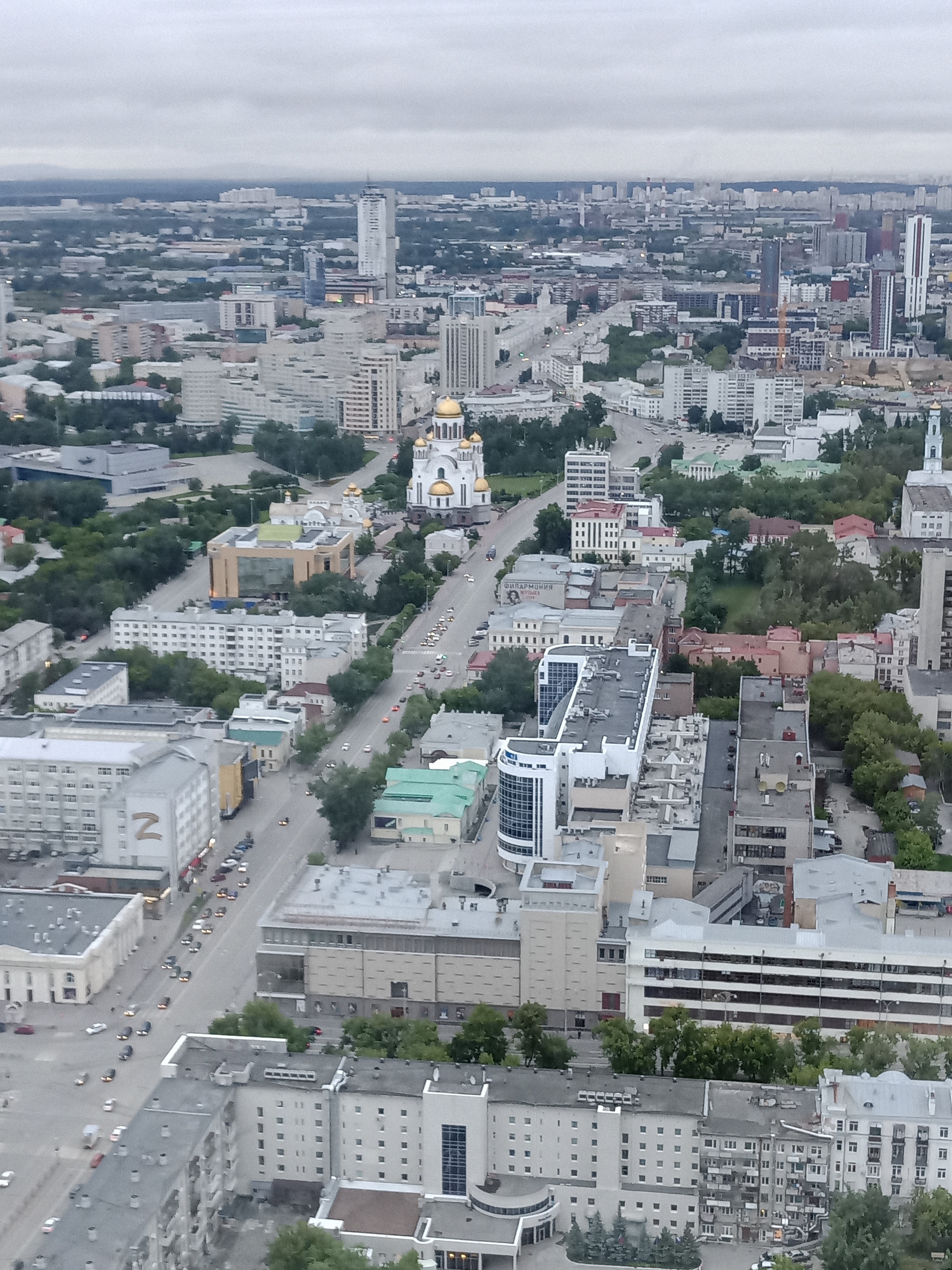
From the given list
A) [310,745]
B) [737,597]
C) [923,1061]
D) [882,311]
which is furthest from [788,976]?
[882,311]

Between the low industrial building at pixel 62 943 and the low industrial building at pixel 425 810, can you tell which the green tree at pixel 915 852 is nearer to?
the low industrial building at pixel 425 810

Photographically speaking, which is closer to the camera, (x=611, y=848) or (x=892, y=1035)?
(x=892, y=1035)

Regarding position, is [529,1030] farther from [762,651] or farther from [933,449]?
[933,449]

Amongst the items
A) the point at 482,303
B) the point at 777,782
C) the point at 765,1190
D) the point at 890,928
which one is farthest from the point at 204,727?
the point at 482,303

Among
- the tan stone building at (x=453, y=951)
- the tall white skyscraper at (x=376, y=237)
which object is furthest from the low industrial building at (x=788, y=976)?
the tall white skyscraper at (x=376, y=237)

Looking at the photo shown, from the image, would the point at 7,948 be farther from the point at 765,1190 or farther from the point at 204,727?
the point at 765,1190
